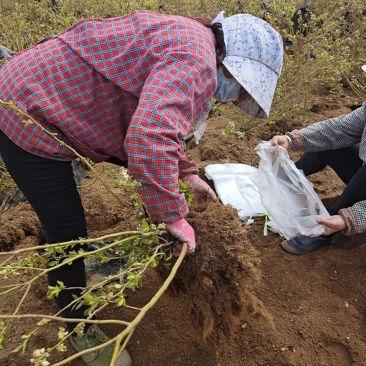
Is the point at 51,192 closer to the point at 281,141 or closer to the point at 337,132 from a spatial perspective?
the point at 281,141

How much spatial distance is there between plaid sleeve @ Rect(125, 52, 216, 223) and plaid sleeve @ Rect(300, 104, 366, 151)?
4.02ft

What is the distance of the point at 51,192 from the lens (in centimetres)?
139

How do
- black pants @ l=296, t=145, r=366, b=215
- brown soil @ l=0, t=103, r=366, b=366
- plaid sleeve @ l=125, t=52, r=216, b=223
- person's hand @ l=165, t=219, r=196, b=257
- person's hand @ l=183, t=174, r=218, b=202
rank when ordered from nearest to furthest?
plaid sleeve @ l=125, t=52, r=216, b=223 → person's hand @ l=165, t=219, r=196, b=257 → brown soil @ l=0, t=103, r=366, b=366 → person's hand @ l=183, t=174, r=218, b=202 → black pants @ l=296, t=145, r=366, b=215

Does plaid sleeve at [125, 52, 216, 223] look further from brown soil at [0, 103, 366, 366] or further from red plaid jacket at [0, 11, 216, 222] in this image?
brown soil at [0, 103, 366, 366]

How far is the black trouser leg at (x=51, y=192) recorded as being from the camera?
1.35 metres

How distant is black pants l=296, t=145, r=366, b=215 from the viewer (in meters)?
2.02

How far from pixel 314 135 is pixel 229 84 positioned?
104 cm

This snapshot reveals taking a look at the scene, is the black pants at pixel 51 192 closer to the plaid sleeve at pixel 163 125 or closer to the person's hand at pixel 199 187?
the plaid sleeve at pixel 163 125

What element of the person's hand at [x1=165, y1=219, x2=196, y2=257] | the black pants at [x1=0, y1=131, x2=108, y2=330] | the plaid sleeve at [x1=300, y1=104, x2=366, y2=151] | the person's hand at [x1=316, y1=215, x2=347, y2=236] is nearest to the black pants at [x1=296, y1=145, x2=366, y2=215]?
the plaid sleeve at [x1=300, y1=104, x2=366, y2=151]

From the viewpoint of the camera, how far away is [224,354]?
5.68ft

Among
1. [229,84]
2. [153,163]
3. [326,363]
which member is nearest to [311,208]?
[326,363]

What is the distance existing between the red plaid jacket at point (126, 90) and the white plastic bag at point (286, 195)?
0.97m

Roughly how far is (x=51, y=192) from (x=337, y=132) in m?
1.56

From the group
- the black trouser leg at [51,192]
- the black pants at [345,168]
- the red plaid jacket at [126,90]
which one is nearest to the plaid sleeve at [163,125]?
the red plaid jacket at [126,90]
